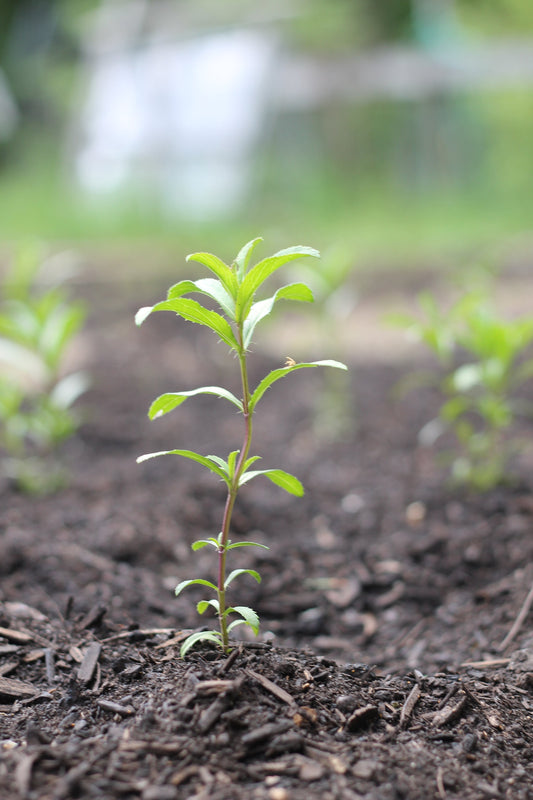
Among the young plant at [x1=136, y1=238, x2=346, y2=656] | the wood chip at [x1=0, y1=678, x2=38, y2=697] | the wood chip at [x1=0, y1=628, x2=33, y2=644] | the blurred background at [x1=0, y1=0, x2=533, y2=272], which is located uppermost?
the blurred background at [x1=0, y1=0, x2=533, y2=272]

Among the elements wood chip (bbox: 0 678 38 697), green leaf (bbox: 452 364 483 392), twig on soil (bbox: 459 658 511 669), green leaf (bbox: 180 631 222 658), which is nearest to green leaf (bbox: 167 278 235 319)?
green leaf (bbox: 180 631 222 658)

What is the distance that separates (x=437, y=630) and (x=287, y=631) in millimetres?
440

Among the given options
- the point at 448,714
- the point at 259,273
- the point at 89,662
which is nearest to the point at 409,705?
the point at 448,714

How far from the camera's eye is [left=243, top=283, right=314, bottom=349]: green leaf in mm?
1453

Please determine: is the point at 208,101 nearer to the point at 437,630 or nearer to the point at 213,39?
the point at 213,39

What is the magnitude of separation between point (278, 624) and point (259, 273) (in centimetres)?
120


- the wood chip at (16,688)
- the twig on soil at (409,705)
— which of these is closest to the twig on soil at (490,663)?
the twig on soil at (409,705)

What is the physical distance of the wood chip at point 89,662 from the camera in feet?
5.39

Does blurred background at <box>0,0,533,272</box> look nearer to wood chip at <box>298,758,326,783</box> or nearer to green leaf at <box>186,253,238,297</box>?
green leaf at <box>186,253,238,297</box>

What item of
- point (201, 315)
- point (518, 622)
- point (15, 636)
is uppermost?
point (201, 315)

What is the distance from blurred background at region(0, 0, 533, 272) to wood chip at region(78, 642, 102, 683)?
22.2 feet

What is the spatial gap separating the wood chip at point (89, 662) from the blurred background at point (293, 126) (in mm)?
6760

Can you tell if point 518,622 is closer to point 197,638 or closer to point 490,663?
point 490,663

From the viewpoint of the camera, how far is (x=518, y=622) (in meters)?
2.06
